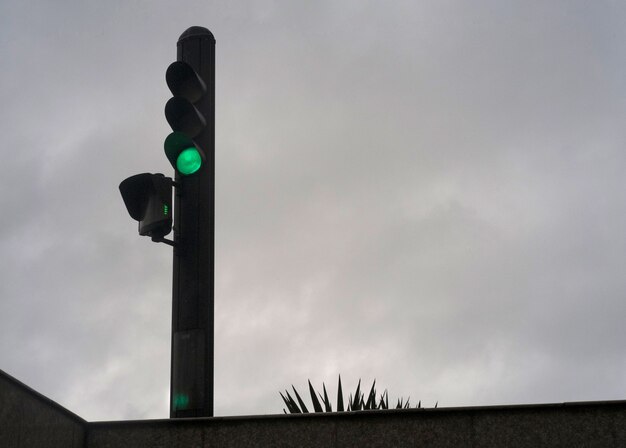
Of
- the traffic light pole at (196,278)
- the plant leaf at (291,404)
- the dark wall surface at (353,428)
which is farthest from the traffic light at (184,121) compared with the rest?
the plant leaf at (291,404)

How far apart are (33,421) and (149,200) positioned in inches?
59.5

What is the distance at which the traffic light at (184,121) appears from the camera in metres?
5.70

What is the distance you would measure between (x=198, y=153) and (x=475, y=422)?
2.44 m

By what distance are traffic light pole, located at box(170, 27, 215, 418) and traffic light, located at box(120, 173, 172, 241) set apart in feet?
0.86

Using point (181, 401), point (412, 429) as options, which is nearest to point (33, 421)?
point (181, 401)

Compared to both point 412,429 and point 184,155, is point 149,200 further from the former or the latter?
point 412,429

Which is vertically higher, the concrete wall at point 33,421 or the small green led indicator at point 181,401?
the small green led indicator at point 181,401

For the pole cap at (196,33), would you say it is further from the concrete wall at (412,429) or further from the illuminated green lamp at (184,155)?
the concrete wall at (412,429)

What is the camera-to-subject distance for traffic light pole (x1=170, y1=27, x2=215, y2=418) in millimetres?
5512

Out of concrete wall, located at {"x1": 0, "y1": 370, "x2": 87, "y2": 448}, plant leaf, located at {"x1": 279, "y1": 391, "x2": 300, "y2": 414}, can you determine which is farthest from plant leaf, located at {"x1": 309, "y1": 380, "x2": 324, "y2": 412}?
concrete wall, located at {"x1": 0, "y1": 370, "x2": 87, "y2": 448}

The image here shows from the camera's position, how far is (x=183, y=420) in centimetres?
544

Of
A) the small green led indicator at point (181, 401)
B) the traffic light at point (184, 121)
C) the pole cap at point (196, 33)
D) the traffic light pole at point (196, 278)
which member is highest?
the pole cap at point (196, 33)

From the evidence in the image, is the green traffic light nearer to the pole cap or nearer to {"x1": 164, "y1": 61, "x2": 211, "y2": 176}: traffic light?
{"x1": 164, "y1": 61, "x2": 211, "y2": 176}: traffic light

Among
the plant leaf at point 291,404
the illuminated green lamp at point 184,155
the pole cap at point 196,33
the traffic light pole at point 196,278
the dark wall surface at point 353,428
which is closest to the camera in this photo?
the dark wall surface at point 353,428
